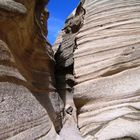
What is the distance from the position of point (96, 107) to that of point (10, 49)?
62 cm

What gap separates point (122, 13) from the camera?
2924mm

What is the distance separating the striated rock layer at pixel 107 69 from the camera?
2.17 metres

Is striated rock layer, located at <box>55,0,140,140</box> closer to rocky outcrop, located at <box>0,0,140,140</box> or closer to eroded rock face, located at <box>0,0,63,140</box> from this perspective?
rocky outcrop, located at <box>0,0,140,140</box>

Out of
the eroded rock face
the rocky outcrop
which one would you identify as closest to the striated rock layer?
the rocky outcrop

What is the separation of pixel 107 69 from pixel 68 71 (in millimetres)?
528

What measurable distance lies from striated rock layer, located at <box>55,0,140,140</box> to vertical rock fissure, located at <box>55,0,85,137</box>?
11 mm

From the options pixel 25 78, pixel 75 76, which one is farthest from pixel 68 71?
pixel 25 78

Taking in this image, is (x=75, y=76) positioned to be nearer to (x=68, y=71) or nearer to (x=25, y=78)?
(x=68, y=71)

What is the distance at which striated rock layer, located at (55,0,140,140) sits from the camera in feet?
7.12

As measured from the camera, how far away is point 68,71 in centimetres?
298

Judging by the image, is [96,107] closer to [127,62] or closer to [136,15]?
[127,62]

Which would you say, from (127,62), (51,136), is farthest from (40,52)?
(51,136)

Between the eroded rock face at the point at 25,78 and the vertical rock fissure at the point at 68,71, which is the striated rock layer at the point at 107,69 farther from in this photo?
the eroded rock face at the point at 25,78

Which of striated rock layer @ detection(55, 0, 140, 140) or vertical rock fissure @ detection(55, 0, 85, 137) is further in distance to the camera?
vertical rock fissure @ detection(55, 0, 85, 137)
